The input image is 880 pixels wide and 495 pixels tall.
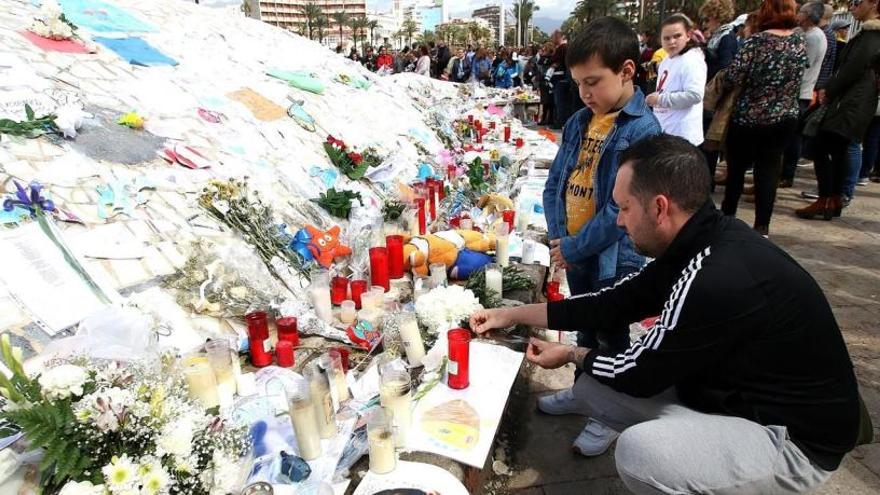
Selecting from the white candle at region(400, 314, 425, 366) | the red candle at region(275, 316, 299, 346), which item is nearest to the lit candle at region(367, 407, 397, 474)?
the white candle at region(400, 314, 425, 366)

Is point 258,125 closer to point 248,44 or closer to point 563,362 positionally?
point 248,44

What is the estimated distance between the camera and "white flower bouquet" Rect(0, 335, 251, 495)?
1390 millimetres

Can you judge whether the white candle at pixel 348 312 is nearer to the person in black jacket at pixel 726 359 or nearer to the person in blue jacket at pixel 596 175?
the person in blue jacket at pixel 596 175

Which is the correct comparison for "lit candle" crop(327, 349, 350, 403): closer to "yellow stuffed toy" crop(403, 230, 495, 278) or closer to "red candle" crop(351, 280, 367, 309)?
"red candle" crop(351, 280, 367, 309)

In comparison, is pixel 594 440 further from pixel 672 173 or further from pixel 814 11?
pixel 814 11

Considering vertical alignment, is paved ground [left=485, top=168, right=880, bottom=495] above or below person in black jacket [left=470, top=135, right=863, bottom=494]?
below

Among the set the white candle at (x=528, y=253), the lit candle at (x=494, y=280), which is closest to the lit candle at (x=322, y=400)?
the lit candle at (x=494, y=280)

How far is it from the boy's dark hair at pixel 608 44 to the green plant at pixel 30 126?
129 inches

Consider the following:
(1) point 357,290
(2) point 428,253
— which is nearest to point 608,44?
(2) point 428,253

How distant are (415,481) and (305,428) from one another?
1.41 feet

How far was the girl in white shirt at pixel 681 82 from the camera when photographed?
392 cm

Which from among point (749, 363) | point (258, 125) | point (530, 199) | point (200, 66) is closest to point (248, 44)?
point (200, 66)

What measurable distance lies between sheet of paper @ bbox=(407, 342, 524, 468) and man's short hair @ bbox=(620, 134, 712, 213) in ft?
3.36

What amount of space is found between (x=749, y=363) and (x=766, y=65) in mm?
3563
